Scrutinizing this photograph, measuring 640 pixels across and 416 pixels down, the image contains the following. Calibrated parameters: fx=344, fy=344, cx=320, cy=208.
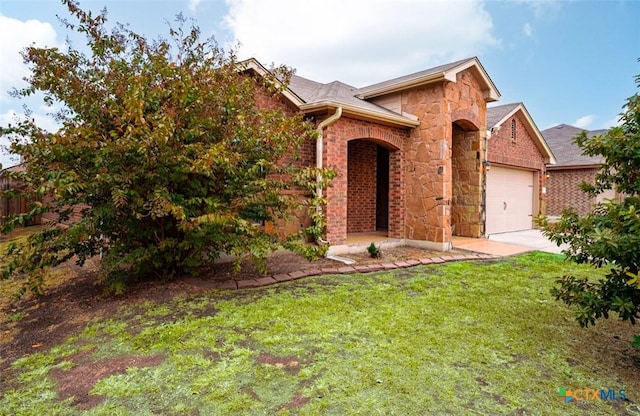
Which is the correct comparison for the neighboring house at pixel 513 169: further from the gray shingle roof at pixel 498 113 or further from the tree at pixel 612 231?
the tree at pixel 612 231

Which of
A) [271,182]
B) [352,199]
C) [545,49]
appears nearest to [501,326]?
[271,182]

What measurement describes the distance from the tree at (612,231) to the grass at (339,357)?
534mm

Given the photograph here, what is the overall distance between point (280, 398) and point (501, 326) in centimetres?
258

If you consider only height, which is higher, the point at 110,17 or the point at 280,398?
the point at 110,17

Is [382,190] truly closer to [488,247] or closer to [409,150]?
[409,150]

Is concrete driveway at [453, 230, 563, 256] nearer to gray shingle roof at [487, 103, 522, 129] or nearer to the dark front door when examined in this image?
the dark front door

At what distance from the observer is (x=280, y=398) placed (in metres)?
2.37

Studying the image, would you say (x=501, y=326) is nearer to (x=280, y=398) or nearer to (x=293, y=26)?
(x=280, y=398)

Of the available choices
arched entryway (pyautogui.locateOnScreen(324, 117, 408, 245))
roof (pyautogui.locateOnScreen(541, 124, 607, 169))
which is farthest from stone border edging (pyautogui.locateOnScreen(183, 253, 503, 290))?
roof (pyautogui.locateOnScreen(541, 124, 607, 169))

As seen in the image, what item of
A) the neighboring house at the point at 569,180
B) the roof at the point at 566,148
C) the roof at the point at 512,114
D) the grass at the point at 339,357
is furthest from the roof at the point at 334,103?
the neighboring house at the point at 569,180

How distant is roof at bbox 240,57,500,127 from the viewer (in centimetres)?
737

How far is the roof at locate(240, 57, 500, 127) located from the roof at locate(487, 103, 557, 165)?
157cm

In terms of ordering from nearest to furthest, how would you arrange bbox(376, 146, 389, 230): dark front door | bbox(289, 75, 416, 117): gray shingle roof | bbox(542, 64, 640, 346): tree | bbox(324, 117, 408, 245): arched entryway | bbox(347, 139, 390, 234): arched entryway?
bbox(542, 64, 640, 346): tree < bbox(324, 117, 408, 245): arched entryway < bbox(289, 75, 416, 117): gray shingle roof < bbox(347, 139, 390, 234): arched entryway < bbox(376, 146, 389, 230): dark front door

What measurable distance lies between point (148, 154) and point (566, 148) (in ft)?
67.3
